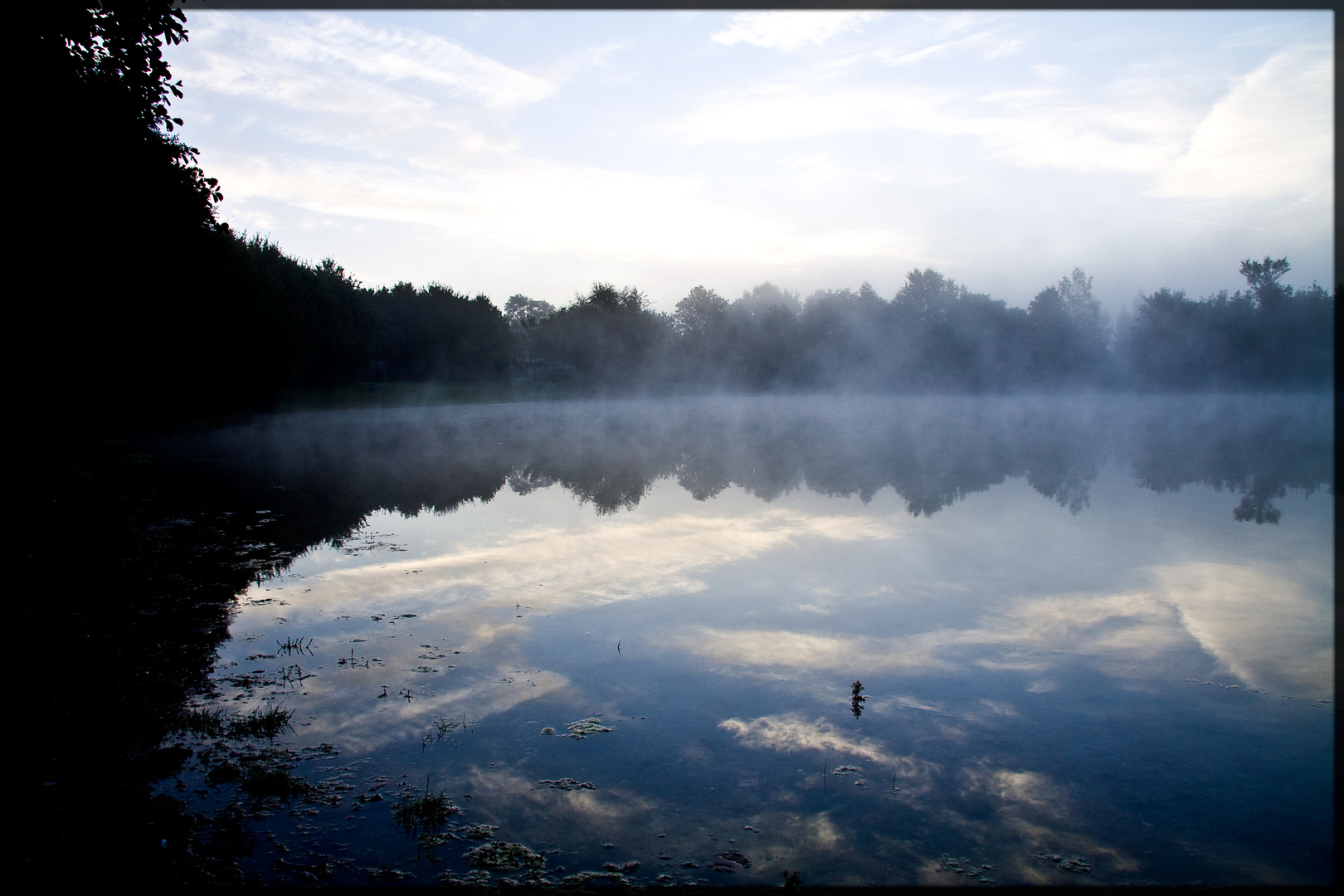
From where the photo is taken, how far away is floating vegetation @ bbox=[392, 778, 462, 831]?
3588 millimetres

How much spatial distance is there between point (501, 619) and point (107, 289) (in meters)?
19.8

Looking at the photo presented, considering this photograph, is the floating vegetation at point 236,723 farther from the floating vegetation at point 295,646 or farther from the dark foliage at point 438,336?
the dark foliage at point 438,336

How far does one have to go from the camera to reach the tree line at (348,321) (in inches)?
406

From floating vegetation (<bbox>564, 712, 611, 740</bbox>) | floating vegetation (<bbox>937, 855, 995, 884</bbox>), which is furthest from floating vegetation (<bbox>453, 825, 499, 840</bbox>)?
floating vegetation (<bbox>937, 855, 995, 884</bbox>)

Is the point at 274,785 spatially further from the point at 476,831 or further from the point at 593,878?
the point at 593,878

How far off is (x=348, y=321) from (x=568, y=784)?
49780 mm

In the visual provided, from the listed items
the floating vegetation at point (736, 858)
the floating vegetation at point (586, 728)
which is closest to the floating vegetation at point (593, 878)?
the floating vegetation at point (736, 858)

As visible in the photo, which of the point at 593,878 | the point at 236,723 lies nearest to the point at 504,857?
the point at 593,878

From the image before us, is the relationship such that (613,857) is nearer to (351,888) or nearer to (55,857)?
(351,888)

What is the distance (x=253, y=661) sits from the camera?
5.70 m

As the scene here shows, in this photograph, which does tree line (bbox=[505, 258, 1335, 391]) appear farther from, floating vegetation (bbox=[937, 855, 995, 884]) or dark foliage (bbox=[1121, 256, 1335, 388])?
floating vegetation (bbox=[937, 855, 995, 884])

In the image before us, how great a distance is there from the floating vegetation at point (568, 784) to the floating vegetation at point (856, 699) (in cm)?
182

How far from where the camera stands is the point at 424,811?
3674 millimetres

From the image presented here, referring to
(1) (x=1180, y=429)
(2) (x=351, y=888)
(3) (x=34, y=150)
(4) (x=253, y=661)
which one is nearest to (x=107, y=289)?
(3) (x=34, y=150)
